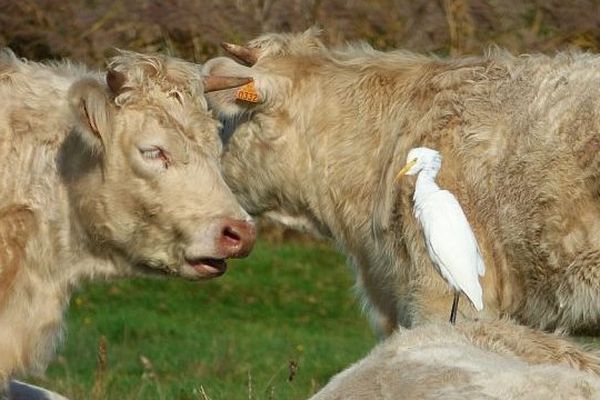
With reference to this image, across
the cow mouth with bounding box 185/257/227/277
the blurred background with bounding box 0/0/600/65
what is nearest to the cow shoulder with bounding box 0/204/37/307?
the cow mouth with bounding box 185/257/227/277

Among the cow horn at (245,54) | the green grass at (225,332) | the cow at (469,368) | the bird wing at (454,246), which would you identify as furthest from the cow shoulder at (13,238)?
the cow horn at (245,54)

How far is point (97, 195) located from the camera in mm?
6547

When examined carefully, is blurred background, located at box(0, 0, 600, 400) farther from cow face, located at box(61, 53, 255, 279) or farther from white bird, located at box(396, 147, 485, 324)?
white bird, located at box(396, 147, 485, 324)

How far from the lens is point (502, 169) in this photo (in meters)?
7.74

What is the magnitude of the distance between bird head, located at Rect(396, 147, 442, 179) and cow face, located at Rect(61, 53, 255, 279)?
4.09 feet

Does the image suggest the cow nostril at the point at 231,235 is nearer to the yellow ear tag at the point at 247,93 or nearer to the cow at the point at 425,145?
the cow at the point at 425,145

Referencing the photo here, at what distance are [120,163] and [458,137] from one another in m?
2.08

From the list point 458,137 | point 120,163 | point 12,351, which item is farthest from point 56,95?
point 458,137

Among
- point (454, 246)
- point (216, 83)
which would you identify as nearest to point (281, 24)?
point (216, 83)

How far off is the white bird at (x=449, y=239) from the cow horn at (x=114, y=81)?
1.56m

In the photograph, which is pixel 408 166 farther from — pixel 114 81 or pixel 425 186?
pixel 114 81

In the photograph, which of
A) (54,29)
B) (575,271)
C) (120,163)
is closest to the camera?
(120,163)

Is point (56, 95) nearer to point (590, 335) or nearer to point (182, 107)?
point (182, 107)

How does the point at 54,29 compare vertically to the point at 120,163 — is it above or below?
above
